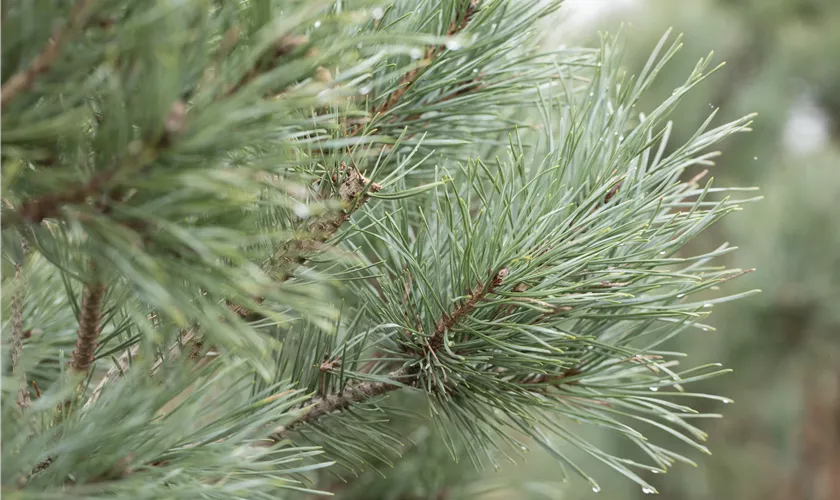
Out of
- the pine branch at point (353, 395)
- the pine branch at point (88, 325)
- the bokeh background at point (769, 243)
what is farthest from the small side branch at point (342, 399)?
the bokeh background at point (769, 243)

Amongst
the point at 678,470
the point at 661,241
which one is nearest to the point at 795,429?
the point at 678,470

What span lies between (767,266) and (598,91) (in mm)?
1045

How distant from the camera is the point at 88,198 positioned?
0.18m

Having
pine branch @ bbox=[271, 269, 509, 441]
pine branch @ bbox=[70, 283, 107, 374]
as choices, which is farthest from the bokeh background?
pine branch @ bbox=[70, 283, 107, 374]

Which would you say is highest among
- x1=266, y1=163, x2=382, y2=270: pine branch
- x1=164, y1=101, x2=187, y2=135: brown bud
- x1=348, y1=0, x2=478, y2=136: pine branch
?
x1=348, y1=0, x2=478, y2=136: pine branch

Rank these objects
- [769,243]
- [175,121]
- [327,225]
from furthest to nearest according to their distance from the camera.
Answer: [769,243], [327,225], [175,121]

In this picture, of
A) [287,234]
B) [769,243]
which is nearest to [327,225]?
[287,234]

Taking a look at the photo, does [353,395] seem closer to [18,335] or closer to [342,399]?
[342,399]

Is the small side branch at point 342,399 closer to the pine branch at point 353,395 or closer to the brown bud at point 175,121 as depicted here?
the pine branch at point 353,395

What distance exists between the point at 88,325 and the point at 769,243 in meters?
1.26

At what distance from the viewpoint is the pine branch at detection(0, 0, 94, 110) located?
0.52ft

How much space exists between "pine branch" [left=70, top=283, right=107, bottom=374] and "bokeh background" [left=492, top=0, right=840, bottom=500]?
969 millimetres

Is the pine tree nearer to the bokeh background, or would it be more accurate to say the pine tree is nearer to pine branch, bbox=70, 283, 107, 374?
pine branch, bbox=70, 283, 107, 374

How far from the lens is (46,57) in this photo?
164mm
